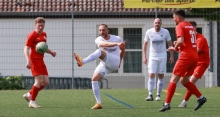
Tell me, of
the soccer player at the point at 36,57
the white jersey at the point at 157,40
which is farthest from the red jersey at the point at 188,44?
the white jersey at the point at 157,40

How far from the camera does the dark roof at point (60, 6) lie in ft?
93.1

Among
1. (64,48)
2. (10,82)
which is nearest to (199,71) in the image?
(64,48)

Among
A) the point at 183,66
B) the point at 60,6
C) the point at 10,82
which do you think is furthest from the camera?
the point at 60,6

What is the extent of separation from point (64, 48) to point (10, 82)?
2.05 meters

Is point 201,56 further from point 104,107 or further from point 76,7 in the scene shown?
point 76,7

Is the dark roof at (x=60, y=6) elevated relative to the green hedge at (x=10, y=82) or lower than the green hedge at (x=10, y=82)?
elevated

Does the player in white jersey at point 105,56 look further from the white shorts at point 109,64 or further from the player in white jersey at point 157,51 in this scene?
the player in white jersey at point 157,51

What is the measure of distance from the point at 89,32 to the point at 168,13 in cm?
520

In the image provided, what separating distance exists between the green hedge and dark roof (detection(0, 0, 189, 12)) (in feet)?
22.2

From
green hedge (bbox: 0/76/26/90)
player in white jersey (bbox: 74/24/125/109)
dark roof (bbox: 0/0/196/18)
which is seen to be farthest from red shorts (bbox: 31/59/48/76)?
dark roof (bbox: 0/0/196/18)

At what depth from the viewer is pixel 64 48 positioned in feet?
71.8

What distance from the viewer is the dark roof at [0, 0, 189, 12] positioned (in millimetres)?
28391

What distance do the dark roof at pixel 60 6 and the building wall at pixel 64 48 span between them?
15.2ft

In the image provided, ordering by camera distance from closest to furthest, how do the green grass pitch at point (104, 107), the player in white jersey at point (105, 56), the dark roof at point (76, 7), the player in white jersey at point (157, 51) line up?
the green grass pitch at point (104, 107)
the player in white jersey at point (105, 56)
the player in white jersey at point (157, 51)
the dark roof at point (76, 7)
